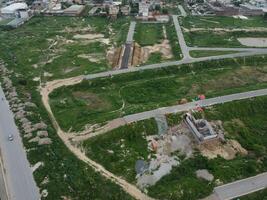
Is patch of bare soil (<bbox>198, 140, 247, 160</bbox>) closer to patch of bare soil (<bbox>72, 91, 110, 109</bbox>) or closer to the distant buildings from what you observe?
patch of bare soil (<bbox>72, 91, 110, 109</bbox>)

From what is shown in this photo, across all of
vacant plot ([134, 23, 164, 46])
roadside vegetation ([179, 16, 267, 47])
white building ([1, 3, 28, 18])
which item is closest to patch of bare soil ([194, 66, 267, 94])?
roadside vegetation ([179, 16, 267, 47])

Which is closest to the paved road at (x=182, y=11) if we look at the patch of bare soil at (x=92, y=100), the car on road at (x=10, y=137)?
the patch of bare soil at (x=92, y=100)

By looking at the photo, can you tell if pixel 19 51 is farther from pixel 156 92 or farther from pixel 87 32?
pixel 156 92

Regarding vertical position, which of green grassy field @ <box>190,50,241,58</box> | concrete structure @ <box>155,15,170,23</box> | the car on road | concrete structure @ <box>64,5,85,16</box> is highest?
concrete structure @ <box>64,5,85,16</box>

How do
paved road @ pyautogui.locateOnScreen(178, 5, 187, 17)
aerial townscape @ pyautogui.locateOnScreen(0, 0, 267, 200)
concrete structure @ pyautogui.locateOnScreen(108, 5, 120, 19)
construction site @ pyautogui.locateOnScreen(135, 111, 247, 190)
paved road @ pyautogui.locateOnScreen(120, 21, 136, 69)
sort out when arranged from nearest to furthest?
aerial townscape @ pyautogui.locateOnScreen(0, 0, 267, 200)
construction site @ pyautogui.locateOnScreen(135, 111, 247, 190)
paved road @ pyautogui.locateOnScreen(120, 21, 136, 69)
concrete structure @ pyautogui.locateOnScreen(108, 5, 120, 19)
paved road @ pyautogui.locateOnScreen(178, 5, 187, 17)

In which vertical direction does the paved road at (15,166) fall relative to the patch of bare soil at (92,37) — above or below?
below

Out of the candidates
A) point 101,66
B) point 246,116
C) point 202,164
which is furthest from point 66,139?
point 246,116

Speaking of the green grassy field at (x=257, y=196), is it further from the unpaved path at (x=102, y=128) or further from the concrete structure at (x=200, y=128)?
the unpaved path at (x=102, y=128)
